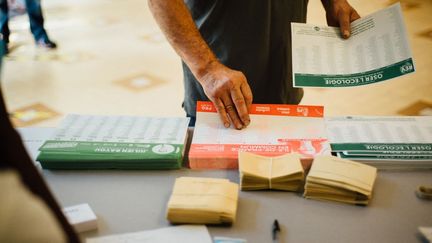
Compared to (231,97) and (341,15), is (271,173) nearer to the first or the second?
(231,97)

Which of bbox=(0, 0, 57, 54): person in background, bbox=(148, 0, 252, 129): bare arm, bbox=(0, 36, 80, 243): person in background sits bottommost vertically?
bbox=(0, 0, 57, 54): person in background

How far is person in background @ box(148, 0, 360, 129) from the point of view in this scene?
98 cm

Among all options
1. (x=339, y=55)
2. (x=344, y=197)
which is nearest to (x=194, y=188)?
(x=344, y=197)

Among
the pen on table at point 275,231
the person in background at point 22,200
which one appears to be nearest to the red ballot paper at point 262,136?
the pen on table at point 275,231

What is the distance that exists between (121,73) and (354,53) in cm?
205

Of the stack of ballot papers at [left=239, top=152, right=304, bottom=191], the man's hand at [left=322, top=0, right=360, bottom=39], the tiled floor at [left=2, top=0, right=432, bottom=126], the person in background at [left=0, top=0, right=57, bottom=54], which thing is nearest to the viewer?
the stack of ballot papers at [left=239, top=152, right=304, bottom=191]

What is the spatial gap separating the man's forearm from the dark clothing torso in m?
0.13

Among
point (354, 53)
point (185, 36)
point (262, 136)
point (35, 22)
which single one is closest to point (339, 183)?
point (262, 136)

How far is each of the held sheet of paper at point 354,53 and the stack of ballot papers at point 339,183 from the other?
236mm

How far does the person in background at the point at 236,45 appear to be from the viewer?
980mm

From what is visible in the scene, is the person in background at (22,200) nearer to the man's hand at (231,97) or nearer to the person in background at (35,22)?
the man's hand at (231,97)

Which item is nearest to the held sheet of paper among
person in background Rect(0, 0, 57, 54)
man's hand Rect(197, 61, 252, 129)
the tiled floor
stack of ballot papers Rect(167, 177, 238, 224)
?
man's hand Rect(197, 61, 252, 129)

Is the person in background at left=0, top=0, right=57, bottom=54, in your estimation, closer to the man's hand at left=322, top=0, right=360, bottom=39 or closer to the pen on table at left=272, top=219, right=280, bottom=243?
the man's hand at left=322, top=0, right=360, bottom=39

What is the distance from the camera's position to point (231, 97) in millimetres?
971
